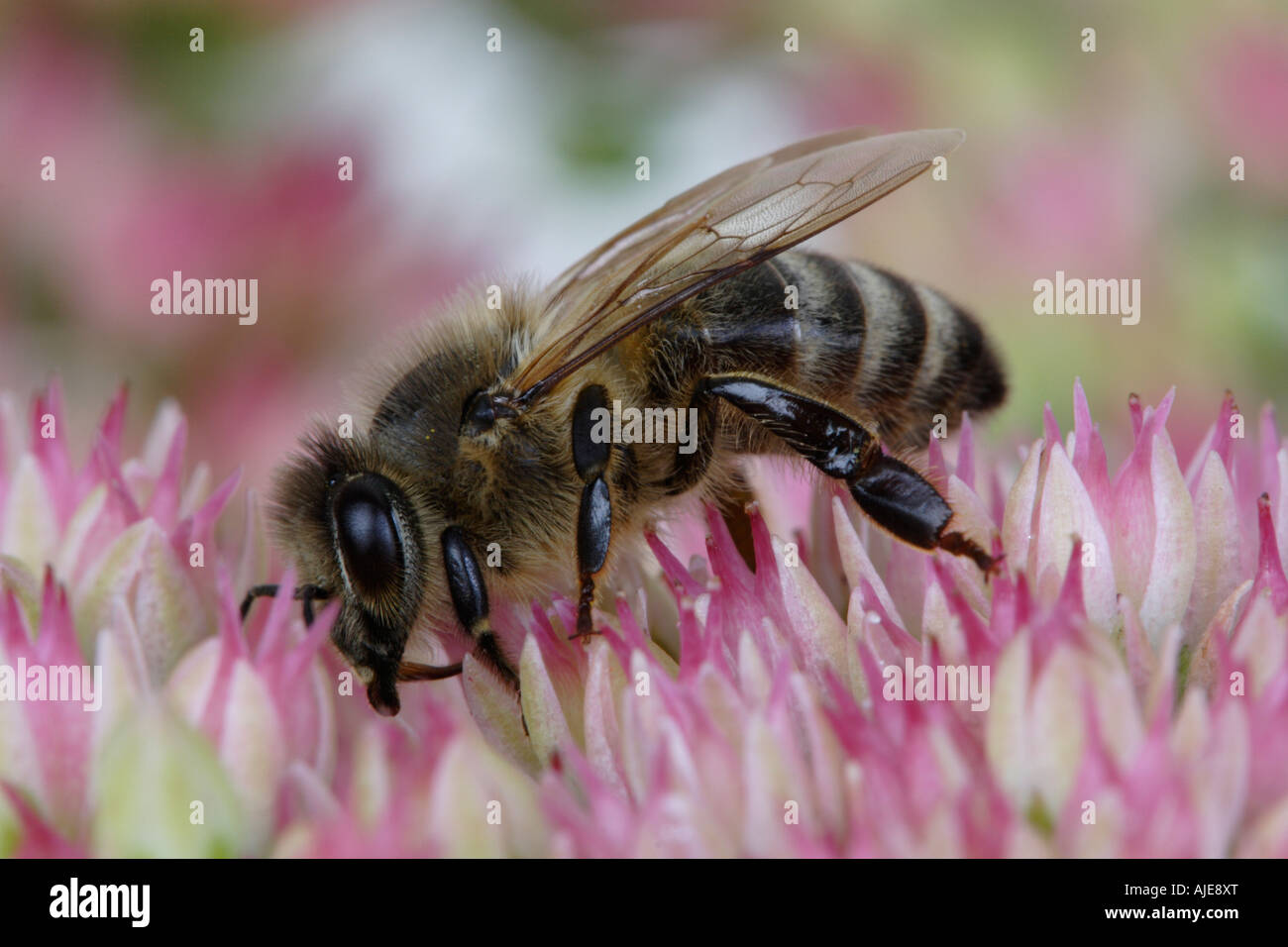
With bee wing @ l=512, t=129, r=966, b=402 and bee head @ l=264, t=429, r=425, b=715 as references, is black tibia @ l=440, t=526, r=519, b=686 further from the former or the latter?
bee wing @ l=512, t=129, r=966, b=402

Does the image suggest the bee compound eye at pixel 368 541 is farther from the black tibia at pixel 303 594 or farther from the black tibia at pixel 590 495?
the black tibia at pixel 590 495

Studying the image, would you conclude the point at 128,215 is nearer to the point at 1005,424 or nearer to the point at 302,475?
the point at 302,475

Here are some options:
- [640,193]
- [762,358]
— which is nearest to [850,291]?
[762,358]

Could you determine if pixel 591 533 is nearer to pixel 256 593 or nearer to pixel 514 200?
pixel 256 593

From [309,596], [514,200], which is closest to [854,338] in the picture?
[309,596]

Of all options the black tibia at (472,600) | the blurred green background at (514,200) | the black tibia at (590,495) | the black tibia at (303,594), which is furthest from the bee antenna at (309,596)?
the blurred green background at (514,200)
